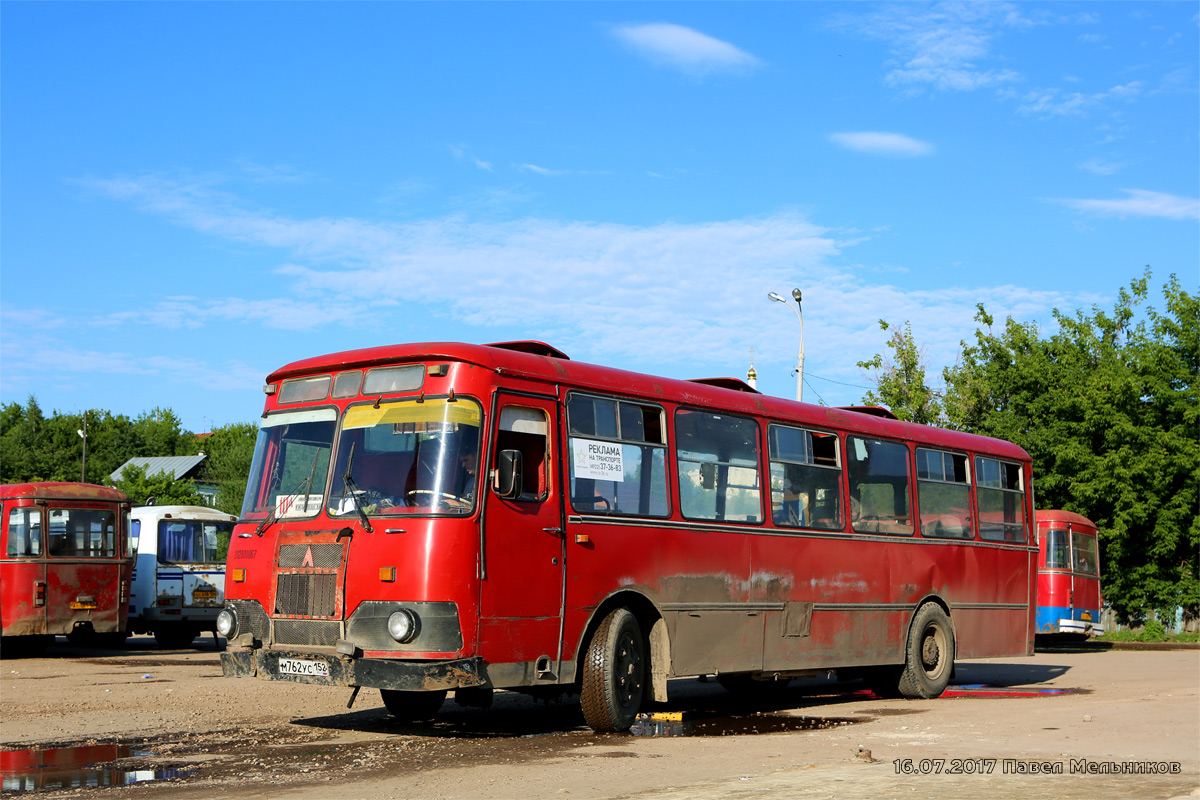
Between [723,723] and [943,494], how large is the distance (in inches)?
215

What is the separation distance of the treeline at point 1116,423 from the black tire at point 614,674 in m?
28.0

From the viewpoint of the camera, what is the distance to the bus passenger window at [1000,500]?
56.0 ft

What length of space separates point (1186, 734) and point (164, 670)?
1511 centimetres

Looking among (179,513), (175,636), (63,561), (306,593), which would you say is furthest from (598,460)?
(175,636)

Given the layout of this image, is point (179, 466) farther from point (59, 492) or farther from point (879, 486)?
point (879, 486)

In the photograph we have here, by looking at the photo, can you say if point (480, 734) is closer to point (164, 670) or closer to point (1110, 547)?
point (164, 670)

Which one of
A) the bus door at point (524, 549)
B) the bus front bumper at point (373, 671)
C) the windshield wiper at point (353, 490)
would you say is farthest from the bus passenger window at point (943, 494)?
the windshield wiper at point (353, 490)

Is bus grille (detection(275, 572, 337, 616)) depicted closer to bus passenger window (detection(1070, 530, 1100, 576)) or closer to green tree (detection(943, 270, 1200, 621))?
bus passenger window (detection(1070, 530, 1100, 576))

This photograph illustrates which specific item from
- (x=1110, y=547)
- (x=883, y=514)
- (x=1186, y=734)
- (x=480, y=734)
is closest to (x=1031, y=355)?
(x=1110, y=547)

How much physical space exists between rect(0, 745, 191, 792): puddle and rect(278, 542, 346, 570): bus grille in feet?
5.98

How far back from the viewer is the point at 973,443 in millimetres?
17188

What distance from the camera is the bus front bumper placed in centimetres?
958

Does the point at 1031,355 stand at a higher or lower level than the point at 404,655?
higher

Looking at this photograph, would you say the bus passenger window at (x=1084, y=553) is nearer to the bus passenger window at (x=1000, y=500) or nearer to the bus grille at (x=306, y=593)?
the bus passenger window at (x=1000, y=500)
